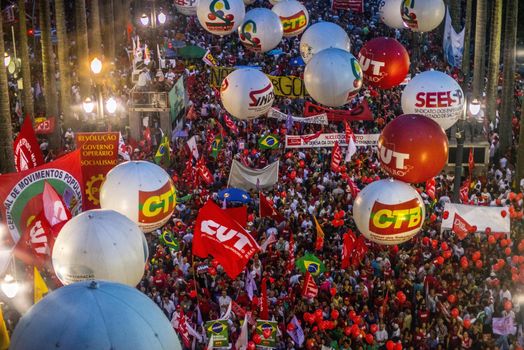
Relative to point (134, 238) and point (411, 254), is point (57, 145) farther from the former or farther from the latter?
point (134, 238)

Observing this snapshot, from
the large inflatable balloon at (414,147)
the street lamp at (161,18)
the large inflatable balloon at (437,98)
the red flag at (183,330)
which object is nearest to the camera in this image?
the large inflatable balloon at (414,147)

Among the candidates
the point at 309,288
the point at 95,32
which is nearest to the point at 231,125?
the point at 95,32

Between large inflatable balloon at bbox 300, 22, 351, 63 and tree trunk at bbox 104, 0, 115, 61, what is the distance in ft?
45.3

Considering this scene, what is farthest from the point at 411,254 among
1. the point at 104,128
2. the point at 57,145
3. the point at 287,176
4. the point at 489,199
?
the point at 57,145

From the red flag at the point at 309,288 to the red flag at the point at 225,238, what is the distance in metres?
2.63

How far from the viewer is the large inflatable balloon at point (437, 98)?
20281mm

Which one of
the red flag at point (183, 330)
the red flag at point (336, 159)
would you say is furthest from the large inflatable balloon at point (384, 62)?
the red flag at point (183, 330)

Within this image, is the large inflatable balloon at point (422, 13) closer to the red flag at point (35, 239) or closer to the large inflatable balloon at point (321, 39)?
the large inflatable balloon at point (321, 39)

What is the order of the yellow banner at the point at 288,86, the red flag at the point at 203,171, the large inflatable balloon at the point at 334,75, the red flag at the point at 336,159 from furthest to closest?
the yellow banner at the point at 288,86, the red flag at the point at 336,159, the red flag at the point at 203,171, the large inflatable balloon at the point at 334,75

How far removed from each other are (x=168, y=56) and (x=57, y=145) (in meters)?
12.0

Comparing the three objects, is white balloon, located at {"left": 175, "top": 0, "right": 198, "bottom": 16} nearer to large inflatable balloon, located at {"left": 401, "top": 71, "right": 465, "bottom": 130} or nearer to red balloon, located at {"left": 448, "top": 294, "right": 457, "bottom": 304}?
large inflatable balloon, located at {"left": 401, "top": 71, "right": 465, "bottom": 130}

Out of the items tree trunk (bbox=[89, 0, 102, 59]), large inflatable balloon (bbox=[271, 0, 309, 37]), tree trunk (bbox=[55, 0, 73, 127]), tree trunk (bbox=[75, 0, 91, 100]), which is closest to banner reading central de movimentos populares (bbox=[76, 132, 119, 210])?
tree trunk (bbox=[55, 0, 73, 127])

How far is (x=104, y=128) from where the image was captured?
26844mm

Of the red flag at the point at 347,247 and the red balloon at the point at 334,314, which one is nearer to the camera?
the red balloon at the point at 334,314
